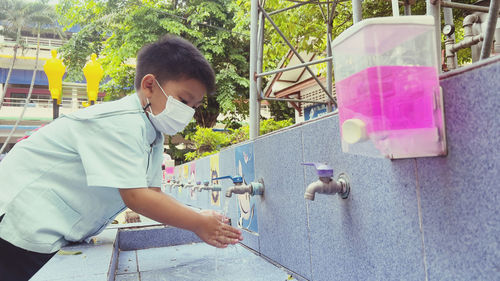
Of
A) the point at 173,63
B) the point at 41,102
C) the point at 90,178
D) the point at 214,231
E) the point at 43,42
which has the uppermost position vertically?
the point at 43,42

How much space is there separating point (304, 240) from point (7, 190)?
4.32ft

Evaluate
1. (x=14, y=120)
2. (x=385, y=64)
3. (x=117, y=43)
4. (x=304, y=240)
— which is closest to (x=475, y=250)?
(x=385, y=64)

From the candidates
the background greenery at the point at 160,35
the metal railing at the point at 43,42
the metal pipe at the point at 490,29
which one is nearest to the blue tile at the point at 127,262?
the metal pipe at the point at 490,29

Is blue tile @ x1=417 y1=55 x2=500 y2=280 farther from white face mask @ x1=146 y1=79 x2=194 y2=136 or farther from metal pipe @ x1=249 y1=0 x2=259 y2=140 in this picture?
metal pipe @ x1=249 y1=0 x2=259 y2=140

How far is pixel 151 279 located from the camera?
1.97 metres

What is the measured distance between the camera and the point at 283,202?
1.86 meters

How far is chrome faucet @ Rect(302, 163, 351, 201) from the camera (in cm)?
118

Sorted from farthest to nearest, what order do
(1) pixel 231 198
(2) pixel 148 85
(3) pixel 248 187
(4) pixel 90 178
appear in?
(1) pixel 231 198, (3) pixel 248 187, (2) pixel 148 85, (4) pixel 90 178

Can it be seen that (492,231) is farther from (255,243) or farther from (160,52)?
(255,243)

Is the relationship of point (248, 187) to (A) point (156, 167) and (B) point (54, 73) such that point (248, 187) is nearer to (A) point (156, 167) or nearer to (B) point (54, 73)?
(A) point (156, 167)

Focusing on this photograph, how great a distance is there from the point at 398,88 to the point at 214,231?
99 cm

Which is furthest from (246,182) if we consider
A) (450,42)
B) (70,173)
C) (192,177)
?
(192,177)

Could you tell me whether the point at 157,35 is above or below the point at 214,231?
above

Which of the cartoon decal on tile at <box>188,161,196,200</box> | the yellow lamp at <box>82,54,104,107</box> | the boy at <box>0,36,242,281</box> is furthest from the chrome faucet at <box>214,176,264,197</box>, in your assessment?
the yellow lamp at <box>82,54,104,107</box>
